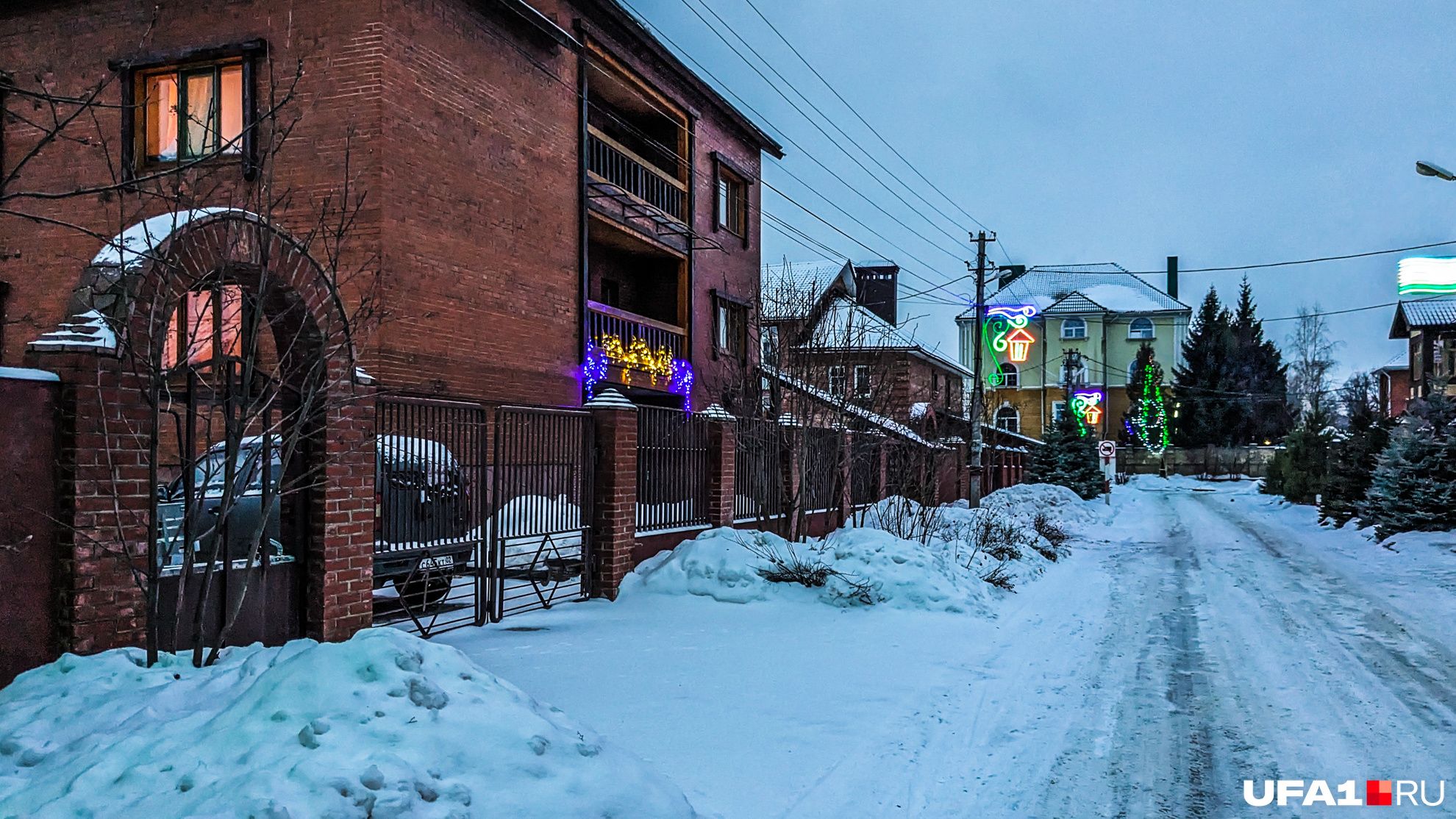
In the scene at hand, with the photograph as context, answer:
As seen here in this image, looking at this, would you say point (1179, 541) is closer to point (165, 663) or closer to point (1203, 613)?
point (1203, 613)

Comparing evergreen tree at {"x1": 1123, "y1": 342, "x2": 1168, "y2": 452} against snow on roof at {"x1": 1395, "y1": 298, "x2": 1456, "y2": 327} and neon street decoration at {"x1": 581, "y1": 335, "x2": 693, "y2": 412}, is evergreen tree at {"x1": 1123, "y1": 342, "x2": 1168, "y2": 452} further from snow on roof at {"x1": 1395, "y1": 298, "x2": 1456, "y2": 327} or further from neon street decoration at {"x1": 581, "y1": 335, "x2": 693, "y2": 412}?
neon street decoration at {"x1": 581, "y1": 335, "x2": 693, "y2": 412}

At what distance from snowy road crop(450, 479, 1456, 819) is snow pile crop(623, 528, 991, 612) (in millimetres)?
291

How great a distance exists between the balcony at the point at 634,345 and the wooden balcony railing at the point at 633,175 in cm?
261

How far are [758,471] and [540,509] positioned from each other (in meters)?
4.82

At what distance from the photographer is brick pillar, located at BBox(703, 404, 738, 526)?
40.4 ft

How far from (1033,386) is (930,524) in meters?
52.8

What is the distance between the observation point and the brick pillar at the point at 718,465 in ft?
40.4

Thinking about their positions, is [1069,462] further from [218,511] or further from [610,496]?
[218,511]

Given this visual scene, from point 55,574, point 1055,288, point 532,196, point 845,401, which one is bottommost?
point 55,574

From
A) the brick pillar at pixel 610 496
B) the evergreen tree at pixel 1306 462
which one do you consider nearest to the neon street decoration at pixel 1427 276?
the evergreen tree at pixel 1306 462

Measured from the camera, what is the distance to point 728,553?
1038cm

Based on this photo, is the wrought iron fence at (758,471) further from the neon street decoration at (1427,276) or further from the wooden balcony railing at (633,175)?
the neon street decoration at (1427,276)

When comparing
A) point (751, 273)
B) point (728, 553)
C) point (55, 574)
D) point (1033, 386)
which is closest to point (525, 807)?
point (55, 574)

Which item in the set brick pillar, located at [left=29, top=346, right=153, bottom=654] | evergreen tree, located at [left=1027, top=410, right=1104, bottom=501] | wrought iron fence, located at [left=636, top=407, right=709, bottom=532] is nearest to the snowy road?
wrought iron fence, located at [left=636, top=407, right=709, bottom=532]
